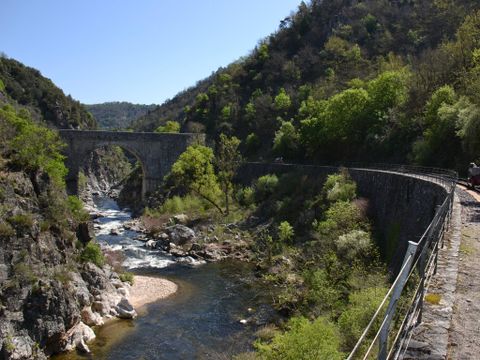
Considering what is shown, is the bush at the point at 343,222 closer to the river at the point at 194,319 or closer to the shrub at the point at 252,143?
the river at the point at 194,319

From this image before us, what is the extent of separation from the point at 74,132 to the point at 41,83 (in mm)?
56023

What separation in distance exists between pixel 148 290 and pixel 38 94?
92564mm

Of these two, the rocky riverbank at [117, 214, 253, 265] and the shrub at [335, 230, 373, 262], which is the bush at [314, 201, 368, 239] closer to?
the shrub at [335, 230, 373, 262]

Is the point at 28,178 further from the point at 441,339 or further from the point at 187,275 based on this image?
the point at 441,339

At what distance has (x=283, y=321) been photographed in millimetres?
21469

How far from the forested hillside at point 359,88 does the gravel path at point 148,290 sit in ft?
67.0

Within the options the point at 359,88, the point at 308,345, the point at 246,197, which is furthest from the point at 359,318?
the point at 359,88

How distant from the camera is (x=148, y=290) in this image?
27.3 m

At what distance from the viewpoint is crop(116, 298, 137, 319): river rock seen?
2295cm

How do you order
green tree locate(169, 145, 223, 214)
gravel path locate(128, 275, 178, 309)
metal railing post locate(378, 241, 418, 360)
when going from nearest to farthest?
metal railing post locate(378, 241, 418, 360), gravel path locate(128, 275, 178, 309), green tree locate(169, 145, 223, 214)

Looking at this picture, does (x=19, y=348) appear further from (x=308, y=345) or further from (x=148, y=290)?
(x=148, y=290)

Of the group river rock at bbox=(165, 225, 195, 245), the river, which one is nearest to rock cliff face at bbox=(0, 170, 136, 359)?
the river

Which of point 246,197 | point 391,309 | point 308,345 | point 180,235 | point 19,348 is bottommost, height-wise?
point 180,235

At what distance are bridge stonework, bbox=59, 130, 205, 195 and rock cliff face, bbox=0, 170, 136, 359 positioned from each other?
36892 mm
